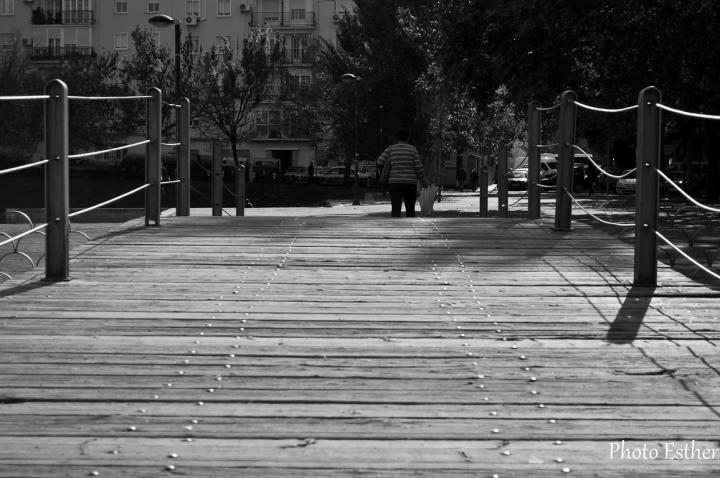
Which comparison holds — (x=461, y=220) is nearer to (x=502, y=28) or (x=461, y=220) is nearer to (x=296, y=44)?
(x=502, y=28)

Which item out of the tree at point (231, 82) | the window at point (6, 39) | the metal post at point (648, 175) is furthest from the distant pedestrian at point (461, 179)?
the metal post at point (648, 175)

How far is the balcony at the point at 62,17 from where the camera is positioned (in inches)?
3570

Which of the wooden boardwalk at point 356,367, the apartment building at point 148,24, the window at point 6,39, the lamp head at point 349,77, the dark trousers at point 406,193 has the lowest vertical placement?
the dark trousers at point 406,193

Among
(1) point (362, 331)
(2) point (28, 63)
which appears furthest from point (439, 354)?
(2) point (28, 63)

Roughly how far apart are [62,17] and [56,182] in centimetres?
8578

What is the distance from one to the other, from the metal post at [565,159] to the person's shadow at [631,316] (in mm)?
3265

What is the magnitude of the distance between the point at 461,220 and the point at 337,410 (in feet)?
26.6

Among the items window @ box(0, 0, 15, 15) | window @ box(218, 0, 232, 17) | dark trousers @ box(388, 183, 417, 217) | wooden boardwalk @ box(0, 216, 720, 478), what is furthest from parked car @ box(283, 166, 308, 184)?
wooden boardwalk @ box(0, 216, 720, 478)

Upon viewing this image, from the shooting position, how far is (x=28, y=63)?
243 feet

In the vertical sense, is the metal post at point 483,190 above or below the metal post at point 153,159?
below

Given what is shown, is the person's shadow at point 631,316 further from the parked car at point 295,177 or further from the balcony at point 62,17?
the balcony at point 62,17

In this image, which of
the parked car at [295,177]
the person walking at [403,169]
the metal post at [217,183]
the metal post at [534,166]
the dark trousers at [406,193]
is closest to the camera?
the metal post at [534,166]

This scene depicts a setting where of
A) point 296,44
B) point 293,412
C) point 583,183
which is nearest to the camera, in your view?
point 293,412

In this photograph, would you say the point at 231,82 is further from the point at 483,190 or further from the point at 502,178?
the point at 502,178
